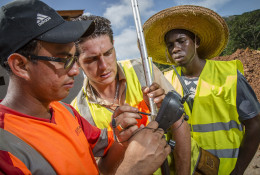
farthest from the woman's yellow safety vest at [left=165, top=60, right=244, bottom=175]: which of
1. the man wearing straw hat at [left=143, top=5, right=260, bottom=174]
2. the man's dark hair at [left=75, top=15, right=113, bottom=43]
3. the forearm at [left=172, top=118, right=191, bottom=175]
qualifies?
the man's dark hair at [left=75, top=15, right=113, bottom=43]

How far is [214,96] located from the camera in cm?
224

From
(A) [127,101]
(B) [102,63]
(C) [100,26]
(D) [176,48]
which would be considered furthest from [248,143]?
(C) [100,26]

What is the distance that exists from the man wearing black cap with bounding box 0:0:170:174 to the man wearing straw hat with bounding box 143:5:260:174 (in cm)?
130

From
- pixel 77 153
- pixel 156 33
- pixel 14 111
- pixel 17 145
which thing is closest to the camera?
pixel 17 145

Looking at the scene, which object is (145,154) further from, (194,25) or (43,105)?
(194,25)

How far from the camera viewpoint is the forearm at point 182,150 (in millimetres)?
1609

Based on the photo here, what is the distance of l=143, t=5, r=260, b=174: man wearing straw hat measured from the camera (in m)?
2.19

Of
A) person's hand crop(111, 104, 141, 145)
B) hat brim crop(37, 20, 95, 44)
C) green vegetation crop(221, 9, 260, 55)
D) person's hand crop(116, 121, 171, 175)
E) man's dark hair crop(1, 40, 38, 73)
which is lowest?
person's hand crop(116, 121, 171, 175)

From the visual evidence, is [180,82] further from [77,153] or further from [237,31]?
[237,31]

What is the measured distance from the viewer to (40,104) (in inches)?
51.1

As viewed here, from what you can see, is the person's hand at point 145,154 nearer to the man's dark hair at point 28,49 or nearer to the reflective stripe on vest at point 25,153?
the reflective stripe on vest at point 25,153

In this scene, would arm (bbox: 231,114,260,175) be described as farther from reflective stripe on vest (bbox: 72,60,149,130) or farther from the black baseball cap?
the black baseball cap

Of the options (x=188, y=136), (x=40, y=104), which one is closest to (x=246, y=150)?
(x=188, y=136)

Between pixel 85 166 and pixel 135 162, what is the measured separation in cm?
45
